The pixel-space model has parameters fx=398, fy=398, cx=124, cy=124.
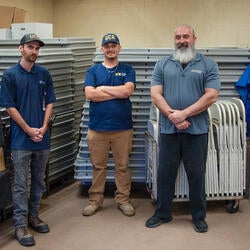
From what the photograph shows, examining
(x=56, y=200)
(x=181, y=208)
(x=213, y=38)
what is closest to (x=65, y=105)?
(x=56, y=200)

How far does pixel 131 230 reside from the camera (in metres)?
3.26

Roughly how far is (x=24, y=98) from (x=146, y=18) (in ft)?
12.5

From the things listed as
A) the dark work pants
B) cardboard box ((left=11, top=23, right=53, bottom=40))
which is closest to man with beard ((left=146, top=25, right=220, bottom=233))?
the dark work pants

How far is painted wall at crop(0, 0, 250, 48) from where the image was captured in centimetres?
573

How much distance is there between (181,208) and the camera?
3703 mm

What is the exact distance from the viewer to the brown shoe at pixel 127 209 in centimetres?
355

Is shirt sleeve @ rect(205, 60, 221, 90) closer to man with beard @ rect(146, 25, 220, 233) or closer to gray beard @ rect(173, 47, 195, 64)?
man with beard @ rect(146, 25, 220, 233)

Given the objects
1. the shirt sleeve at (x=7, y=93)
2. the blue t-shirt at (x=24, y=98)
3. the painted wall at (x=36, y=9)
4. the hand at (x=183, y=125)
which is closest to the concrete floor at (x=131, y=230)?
the blue t-shirt at (x=24, y=98)

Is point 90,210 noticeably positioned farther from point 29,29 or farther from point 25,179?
point 29,29

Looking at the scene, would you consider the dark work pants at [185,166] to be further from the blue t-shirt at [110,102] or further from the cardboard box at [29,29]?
the cardboard box at [29,29]

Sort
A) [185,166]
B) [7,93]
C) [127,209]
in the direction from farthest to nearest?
[127,209] < [185,166] < [7,93]

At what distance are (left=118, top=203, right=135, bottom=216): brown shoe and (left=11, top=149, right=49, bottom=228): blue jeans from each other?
0.81 metres

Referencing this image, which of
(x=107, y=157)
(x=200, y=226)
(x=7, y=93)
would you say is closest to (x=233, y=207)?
(x=200, y=226)

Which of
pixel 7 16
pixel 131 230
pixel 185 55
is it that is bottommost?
pixel 131 230
